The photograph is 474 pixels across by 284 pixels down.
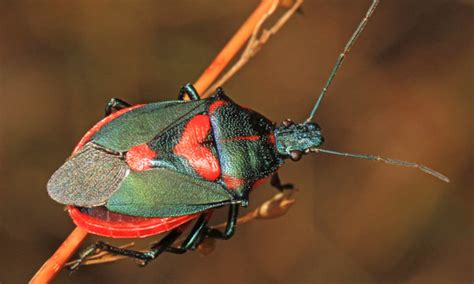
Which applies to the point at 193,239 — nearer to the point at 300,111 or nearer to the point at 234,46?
the point at 234,46

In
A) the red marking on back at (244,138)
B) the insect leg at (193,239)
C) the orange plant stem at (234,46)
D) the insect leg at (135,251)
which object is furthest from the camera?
the red marking on back at (244,138)

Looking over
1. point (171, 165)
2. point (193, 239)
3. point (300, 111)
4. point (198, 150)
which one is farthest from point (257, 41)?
point (300, 111)

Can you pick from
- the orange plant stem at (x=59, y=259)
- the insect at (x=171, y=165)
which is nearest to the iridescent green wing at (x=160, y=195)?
the insect at (x=171, y=165)

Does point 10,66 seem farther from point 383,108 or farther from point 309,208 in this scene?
point 383,108

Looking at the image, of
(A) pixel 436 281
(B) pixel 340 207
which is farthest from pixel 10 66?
(A) pixel 436 281

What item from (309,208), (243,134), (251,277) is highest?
(243,134)

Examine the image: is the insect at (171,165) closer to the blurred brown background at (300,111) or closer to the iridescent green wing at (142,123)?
the iridescent green wing at (142,123)

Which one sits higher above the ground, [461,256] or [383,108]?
[383,108]
